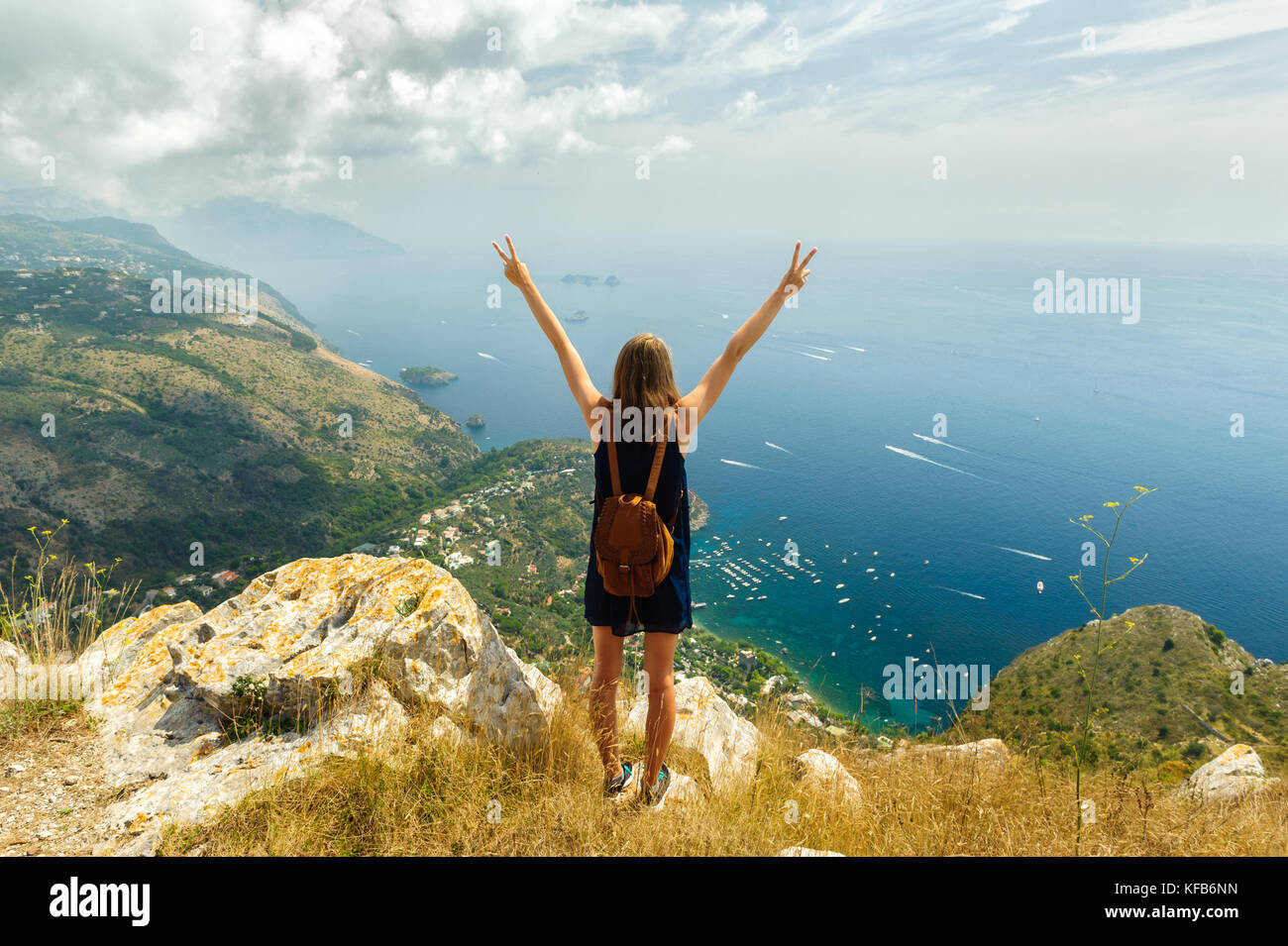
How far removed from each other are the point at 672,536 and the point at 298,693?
103 inches

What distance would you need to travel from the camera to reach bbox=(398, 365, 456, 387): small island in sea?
137500 mm

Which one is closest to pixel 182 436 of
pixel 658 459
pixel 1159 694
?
pixel 658 459

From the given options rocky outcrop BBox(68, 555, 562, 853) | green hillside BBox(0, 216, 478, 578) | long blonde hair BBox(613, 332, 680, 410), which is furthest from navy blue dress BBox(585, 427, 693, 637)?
green hillside BBox(0, 216, 478, 578)

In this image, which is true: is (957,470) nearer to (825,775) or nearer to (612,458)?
(825,775)

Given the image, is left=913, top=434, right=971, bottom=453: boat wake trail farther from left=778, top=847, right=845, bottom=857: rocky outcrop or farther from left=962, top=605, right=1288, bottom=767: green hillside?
left=778, top=847, right=845, bottom=857: rocky outcrop

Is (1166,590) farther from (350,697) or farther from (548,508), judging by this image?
(350,697)

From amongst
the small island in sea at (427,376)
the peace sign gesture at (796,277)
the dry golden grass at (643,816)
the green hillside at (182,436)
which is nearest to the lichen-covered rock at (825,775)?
the dry golden grass at (643,816)

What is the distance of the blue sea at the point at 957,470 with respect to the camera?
2197 inches

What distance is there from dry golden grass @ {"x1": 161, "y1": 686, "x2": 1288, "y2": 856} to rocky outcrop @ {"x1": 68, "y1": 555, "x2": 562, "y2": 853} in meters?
0.23

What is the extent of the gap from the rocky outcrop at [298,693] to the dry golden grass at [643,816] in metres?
0.23

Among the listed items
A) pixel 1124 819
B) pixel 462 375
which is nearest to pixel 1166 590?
pixel 1124 819

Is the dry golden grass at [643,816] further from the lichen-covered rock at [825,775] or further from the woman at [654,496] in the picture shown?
the woman at [654,496]

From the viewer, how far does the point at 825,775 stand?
12.7 ft
